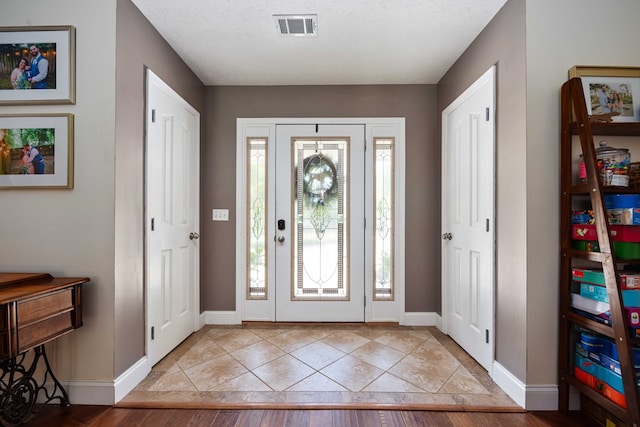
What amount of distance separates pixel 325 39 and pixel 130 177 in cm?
173

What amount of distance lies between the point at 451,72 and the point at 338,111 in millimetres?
1100

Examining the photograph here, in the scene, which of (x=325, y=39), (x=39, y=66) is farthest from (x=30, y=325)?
(x=325, y=39)

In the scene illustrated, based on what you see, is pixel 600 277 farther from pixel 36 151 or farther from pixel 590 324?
pixel 36 151

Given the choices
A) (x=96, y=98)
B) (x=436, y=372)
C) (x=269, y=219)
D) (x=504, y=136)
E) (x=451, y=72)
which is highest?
(x=451, y=72)

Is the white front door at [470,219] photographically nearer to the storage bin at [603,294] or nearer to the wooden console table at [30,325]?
the storage bin at [603,294]

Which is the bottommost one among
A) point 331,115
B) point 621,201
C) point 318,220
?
point 318,220

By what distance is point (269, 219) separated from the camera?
3125 millimetres

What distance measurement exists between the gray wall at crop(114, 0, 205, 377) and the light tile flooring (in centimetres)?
42

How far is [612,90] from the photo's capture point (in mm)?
1702

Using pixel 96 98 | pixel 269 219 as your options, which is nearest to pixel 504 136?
pixel 269 219

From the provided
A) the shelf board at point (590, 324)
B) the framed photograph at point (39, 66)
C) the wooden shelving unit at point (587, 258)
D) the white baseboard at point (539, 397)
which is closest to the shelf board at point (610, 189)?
the wooden shelving unit at point (587, 258)

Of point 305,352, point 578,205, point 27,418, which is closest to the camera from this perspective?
point 27,418

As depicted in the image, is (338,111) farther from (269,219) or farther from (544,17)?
(544,17)

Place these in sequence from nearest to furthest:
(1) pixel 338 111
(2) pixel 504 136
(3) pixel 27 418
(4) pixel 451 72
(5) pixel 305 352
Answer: (3) pixel 27 418, (2) pixel 504 136, (5) pixel 305 352, (4) pixel 451 72, (1) pixel 338 111
